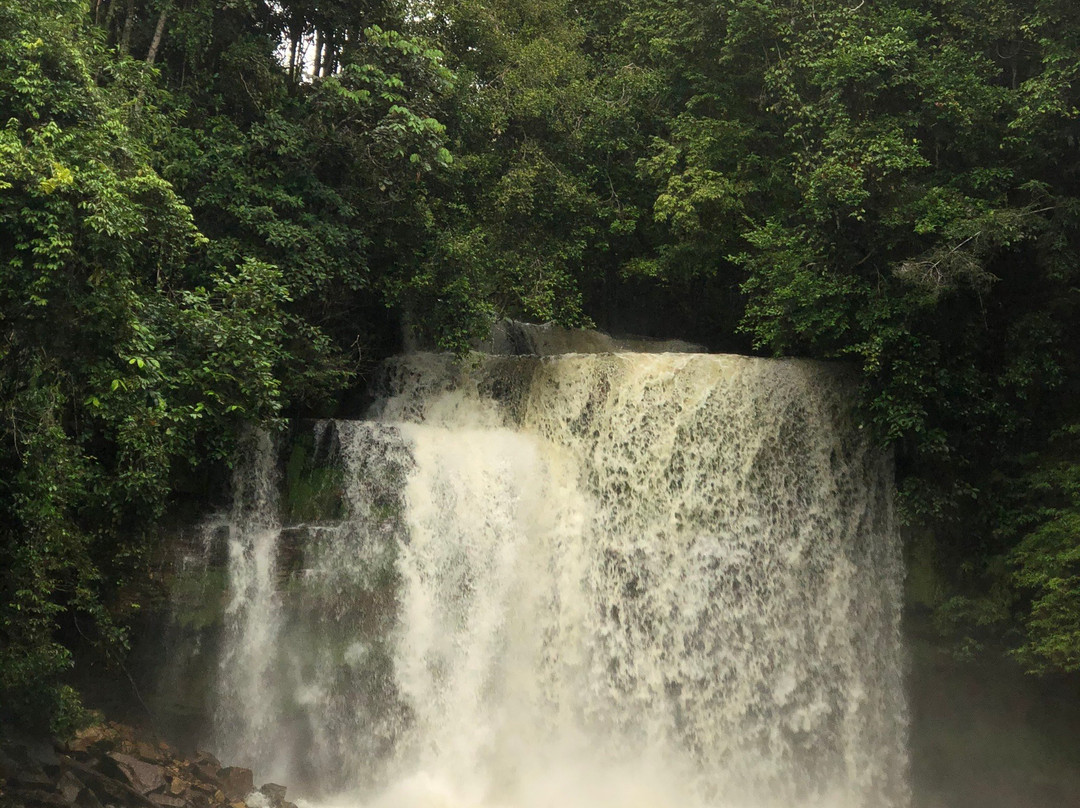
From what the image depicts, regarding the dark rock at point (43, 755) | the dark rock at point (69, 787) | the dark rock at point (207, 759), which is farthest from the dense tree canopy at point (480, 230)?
the dark rock at point (207, 759)

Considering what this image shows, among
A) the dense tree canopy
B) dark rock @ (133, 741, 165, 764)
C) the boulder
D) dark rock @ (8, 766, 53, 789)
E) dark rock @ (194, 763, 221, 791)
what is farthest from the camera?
dark rock @ (194, 763, 221, 791)

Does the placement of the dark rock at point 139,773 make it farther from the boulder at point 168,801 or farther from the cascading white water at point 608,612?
the cascading white water at point 608,612

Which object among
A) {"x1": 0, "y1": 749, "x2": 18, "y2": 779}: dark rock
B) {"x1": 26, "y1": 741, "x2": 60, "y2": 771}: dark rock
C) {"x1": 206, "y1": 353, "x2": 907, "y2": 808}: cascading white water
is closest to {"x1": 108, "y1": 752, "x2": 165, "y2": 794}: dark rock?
{"x1": 26, "y1": 741, "x2": 60, "y2": 771}: dark rock

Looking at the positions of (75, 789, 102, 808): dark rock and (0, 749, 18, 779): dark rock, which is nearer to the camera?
(0, 749, 18, 779): dark rock

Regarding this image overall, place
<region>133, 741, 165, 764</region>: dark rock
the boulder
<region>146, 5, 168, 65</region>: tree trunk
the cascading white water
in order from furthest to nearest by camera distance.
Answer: <region>146, 5, 168, 65</region>: tree trunk → the cascading white water → <region>133, 741, 165, 764</region>: dark rock → the boulder

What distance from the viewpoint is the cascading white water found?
1212 cm

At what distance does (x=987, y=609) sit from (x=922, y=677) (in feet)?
4.51

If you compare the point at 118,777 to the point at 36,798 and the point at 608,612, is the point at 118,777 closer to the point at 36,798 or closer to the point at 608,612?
the point at 36,798

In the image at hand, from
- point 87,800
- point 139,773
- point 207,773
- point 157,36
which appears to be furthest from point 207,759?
point 157,36

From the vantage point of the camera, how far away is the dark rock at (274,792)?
11039 millimetres

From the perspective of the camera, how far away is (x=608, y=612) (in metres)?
12.7

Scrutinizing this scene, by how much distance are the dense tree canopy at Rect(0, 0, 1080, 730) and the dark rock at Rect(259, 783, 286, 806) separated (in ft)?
8.17

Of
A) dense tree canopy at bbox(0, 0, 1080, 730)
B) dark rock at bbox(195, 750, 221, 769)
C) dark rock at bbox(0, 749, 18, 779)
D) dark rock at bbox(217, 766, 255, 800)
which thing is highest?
dense tree canopy at bbox(0, 0, 1080, 730)

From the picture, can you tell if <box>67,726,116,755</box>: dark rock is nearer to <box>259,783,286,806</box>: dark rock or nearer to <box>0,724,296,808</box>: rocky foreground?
<box>0,724,296,808</box>: rocky foreground
